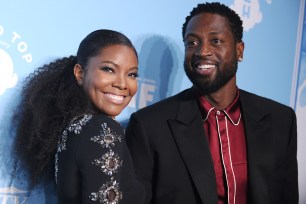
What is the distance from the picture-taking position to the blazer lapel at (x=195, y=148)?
4.67ft

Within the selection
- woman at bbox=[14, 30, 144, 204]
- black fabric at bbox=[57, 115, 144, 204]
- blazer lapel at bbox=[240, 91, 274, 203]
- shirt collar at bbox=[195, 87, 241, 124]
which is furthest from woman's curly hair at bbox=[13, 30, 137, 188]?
blazer lapel at bbox=[240, 91, 274, 203]

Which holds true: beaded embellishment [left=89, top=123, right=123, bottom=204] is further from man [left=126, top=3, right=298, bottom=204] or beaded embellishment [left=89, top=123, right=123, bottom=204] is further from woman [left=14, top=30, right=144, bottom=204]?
man [left=126, top=3, right=298, bottom=204]

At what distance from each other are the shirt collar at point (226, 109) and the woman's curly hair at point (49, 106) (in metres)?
0.38

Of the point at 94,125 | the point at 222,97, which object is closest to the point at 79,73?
the point at 94,125

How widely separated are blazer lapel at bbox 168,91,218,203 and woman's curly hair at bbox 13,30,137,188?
34 cm

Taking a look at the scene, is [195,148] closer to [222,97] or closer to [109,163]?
[222,97]

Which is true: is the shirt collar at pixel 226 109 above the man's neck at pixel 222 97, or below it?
below

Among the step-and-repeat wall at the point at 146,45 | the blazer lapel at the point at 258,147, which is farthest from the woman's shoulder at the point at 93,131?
the blazer lapel at the point at 258,147

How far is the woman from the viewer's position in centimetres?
109

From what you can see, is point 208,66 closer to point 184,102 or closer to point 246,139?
point 184,102

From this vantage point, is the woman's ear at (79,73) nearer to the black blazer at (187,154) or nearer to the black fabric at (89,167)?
the black fabric at (89,167)

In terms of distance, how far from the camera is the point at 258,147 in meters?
1.54

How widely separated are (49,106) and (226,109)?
0.65 metres

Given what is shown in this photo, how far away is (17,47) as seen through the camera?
1.36m
